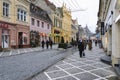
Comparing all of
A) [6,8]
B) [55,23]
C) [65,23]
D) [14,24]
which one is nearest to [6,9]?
[6,8]

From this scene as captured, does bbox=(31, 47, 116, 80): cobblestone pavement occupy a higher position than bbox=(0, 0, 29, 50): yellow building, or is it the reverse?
bbox=(0, 0, 29, 50): yellow building

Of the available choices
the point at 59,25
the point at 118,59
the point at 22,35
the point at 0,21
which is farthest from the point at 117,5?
the point at 59,25

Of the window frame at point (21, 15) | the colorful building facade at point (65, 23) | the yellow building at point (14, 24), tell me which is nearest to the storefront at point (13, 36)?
the yellow building at point (14, 24)

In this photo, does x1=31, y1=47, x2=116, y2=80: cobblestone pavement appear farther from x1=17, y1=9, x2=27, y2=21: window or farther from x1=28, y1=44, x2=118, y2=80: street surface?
x1=17, y1=9, x2=27, y2=21: window

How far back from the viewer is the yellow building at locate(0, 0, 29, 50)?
28389 mm

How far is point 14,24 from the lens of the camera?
101ft

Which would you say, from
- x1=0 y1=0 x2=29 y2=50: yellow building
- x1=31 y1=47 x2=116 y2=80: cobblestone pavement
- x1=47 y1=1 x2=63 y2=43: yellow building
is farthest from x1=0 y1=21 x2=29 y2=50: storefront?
x1=31 y1=47 x2=116 y2=80: cobblestone pavement

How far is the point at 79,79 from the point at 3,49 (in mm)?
20468

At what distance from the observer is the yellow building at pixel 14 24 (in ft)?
93.1

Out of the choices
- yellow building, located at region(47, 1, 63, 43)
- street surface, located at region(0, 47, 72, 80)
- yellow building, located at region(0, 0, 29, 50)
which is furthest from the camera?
yellow building, located at region(47, 1, 63, 43)

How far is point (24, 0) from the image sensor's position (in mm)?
34125

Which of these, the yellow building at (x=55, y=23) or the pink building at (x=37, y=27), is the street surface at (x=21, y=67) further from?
the yellow building at (x=55, y=23)

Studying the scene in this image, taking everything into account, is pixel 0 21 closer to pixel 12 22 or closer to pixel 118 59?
pixel 12 22

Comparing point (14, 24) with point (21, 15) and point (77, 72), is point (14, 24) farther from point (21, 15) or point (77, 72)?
point (77, 72)
